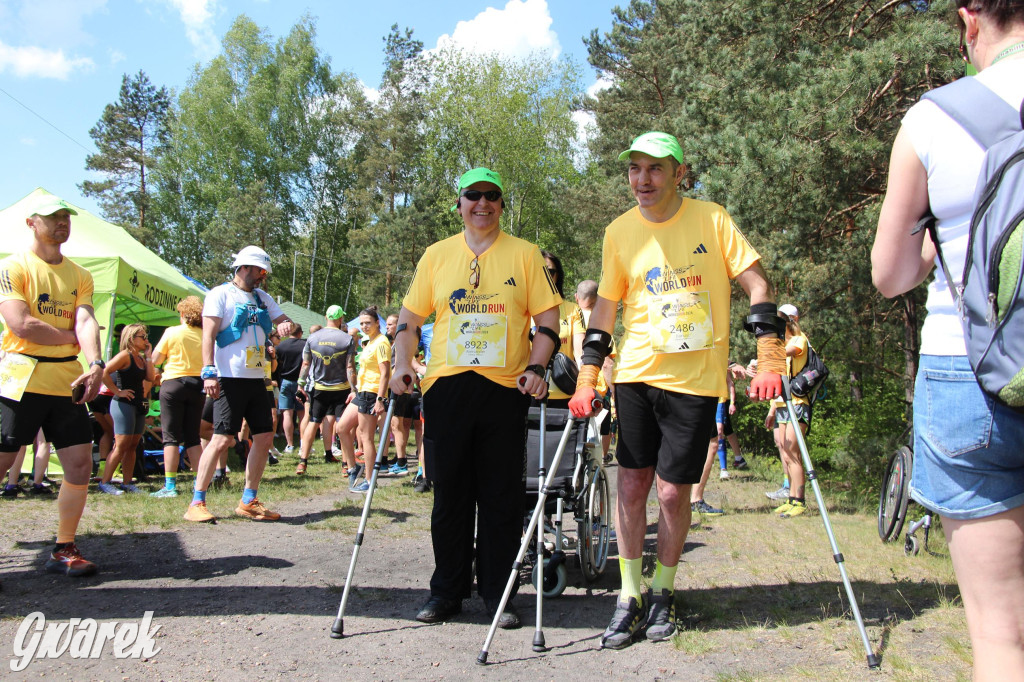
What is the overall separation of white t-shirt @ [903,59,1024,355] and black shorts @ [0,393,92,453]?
450 cm

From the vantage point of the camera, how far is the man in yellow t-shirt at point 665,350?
3461 millimetres

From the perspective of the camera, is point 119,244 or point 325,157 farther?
point 325,157

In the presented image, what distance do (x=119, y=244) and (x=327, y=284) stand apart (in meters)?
35.6

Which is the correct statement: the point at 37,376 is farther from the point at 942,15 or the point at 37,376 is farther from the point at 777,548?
the point at 942,15

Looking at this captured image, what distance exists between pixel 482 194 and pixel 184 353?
520 cm

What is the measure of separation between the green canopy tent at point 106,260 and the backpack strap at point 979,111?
30.3ft

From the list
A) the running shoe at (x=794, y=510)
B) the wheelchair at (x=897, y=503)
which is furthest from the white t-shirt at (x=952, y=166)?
the running shoe at (x=794, y=510)

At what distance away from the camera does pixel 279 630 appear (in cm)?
358

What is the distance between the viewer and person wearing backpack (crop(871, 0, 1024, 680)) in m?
1.64

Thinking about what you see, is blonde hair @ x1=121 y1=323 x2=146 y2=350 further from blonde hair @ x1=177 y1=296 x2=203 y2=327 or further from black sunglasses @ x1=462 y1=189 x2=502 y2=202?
black sunglasses @ x1=462 y1=189 x2=502 y2=202

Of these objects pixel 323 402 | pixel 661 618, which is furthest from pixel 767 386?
pixel 323 402

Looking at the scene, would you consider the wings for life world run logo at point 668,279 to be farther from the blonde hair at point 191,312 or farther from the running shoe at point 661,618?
the blonde hair at point 191,312

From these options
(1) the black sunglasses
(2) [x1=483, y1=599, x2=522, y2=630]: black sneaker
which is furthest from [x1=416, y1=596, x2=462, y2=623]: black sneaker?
(1) the black sunglasses

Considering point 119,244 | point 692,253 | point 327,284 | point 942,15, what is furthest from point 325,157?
point 692,253
